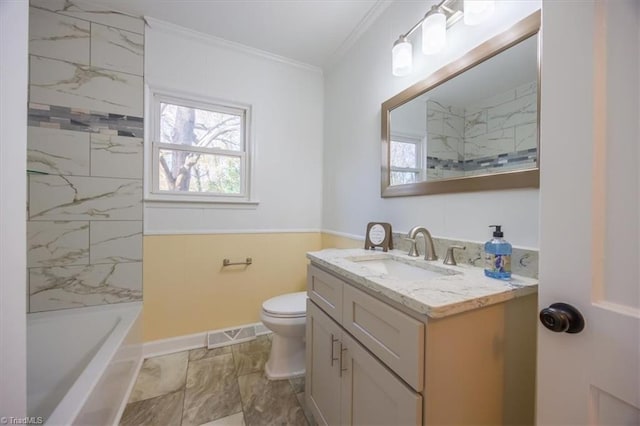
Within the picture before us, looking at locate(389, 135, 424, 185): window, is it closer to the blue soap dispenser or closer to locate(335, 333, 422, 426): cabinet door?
the blue soap dispenser

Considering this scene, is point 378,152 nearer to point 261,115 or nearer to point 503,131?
point 503,131

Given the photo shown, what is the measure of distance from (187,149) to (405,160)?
1.68 meters

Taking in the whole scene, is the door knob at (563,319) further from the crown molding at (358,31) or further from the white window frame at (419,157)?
the crown molding at (358,31)

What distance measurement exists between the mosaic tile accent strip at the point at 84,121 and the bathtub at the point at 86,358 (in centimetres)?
124

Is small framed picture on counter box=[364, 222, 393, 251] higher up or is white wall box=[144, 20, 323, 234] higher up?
white wall box=[144, 20, 323, 234]

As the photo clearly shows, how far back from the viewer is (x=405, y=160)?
1.48 metres

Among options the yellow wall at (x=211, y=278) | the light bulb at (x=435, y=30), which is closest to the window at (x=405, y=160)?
the light bulb at (x=435, y=30)

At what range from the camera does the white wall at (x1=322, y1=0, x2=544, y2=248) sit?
3.22 feet

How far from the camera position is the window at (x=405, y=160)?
1.39 metres

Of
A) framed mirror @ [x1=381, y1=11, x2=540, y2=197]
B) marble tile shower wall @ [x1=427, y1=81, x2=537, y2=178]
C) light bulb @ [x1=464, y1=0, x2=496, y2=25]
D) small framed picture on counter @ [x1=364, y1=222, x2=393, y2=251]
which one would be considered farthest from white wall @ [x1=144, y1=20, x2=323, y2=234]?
light bulb @ [x1=464, y1=0, x2=496, y2=25]

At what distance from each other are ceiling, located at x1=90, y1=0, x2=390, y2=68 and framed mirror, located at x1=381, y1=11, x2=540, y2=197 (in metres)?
0.77

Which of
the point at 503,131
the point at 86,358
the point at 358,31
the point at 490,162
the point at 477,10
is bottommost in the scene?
the point at 86,358

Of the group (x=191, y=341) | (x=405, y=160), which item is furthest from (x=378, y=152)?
(x=191, y=341)

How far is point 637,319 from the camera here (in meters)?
0.41
